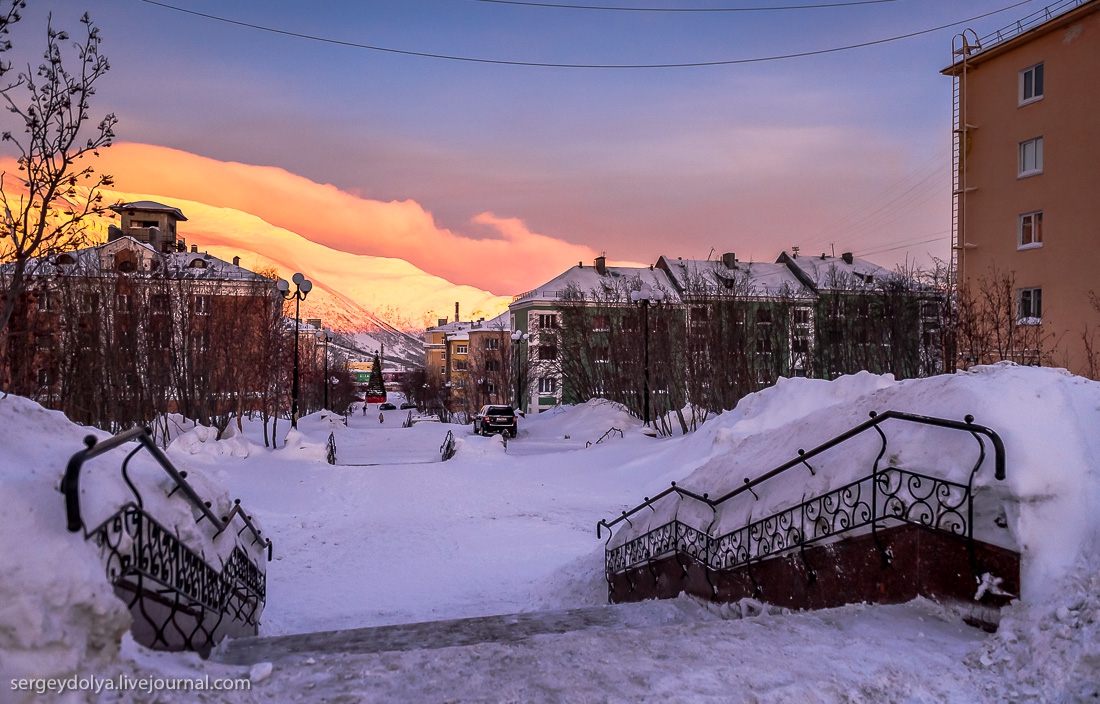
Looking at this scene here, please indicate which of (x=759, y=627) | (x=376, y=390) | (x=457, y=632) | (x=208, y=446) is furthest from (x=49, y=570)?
(x=376, y=390)

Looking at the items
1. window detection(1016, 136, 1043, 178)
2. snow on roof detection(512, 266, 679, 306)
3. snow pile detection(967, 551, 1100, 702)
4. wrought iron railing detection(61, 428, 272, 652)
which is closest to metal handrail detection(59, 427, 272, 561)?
wrought iron railing detection(61, 428, 272, 652)

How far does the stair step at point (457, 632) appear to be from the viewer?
18.2ft

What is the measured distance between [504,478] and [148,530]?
54.8 feet

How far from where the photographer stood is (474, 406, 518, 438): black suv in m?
38.9

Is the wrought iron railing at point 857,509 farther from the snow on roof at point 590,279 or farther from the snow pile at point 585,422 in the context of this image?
the snow on roof at point 590,279

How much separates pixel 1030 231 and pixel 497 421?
1011 inches

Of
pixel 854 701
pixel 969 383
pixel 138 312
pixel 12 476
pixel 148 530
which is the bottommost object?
pixel 854 701

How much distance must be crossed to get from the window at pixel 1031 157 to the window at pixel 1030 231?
1587 mm

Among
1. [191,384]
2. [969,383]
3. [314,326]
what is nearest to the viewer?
[969,383]

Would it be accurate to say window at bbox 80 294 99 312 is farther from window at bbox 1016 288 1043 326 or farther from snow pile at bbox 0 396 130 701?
window at bbox 1016 288 1043 326

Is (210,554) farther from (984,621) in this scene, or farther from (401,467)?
(401,467)

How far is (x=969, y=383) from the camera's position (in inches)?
222

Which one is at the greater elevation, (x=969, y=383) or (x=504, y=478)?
(x=969, y=383)

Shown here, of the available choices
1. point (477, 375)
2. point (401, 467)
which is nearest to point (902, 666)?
point (401, 467)
